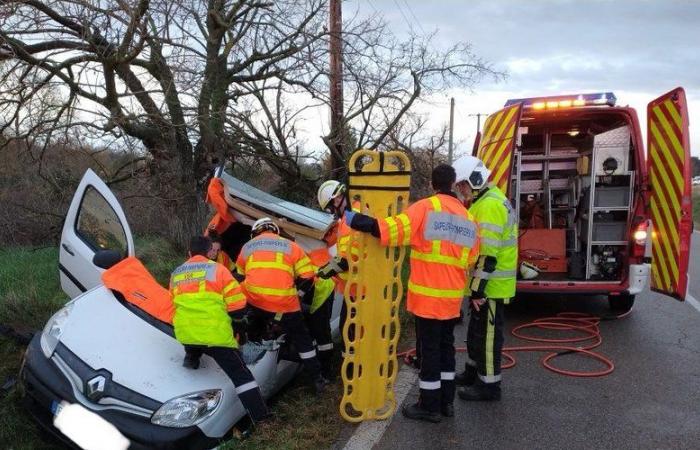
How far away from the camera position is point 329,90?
976 cm

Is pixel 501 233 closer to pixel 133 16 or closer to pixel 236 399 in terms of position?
pixel 236 399

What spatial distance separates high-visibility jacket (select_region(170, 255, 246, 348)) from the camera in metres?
3.41

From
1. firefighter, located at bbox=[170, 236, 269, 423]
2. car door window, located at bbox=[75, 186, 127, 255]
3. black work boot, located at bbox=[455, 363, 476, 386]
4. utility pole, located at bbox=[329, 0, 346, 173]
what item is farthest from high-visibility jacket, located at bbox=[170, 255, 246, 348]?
utility pole, located at bbox=[329, 0, 346, 173]

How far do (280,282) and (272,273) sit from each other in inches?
3.5

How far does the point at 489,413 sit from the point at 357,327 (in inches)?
48.6

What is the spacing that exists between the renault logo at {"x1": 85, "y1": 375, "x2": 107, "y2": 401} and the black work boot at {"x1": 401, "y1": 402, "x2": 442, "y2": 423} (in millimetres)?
1981

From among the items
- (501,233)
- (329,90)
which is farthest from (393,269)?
(329,90)

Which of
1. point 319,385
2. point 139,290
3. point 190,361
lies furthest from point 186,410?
point 319,385

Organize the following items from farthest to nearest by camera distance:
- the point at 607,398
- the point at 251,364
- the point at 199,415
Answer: the point at 607,398 < the point at 251,364 < the point at 199,415

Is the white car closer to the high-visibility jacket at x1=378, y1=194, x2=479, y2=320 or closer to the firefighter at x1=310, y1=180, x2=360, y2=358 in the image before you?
the firefighter at x1=310, y1=180, x2=360, y2=358

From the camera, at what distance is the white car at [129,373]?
10.2ft

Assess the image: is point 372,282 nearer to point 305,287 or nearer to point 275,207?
point 305,287

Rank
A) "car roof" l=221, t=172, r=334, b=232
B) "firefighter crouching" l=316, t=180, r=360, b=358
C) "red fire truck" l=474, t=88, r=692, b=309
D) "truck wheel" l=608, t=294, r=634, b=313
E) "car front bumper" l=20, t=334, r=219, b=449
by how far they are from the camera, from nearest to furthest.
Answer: "car front bumper" l=20, t=334, r=219, b=449
"firefighter crouching" l=316, t=180, r=360, b=358
"car roof" l=221, t=172, r=334, b=232
"red fire truck" l=474, t=88, r=692, b=309
"truck wheel" l=608, t=294, r=634, b=313

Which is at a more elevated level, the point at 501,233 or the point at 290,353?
the point at 501,233
